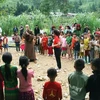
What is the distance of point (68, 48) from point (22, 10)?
4407 cm

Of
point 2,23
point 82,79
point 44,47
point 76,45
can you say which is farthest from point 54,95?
point 2,23

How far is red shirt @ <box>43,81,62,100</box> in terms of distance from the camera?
516 cm

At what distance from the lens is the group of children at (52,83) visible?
4.94 m

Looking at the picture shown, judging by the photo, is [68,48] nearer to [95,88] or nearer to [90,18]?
[95,88]

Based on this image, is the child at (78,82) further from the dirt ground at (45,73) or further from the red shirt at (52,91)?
the dirt ground at (45,73)

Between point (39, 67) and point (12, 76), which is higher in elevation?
point (12, 76)

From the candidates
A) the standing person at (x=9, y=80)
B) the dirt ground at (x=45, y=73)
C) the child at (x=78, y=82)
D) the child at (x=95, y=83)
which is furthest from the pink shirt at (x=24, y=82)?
the dirt ground at (x=45, y=73)

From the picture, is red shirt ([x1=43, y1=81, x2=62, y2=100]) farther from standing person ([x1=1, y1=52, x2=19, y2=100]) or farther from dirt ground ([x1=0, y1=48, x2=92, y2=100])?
dirt ground ([x1=0, y1=48, x2=92, y2=100])

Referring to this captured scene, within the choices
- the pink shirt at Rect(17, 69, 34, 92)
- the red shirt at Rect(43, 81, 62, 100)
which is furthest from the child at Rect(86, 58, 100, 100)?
the pink shirt at Rect(17, 69, 34, 92)

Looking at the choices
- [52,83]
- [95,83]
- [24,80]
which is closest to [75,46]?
[24,80]

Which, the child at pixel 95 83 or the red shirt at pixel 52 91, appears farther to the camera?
the red shirt at pixel 52 91

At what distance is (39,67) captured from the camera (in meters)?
11.2

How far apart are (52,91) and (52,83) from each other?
15 cm

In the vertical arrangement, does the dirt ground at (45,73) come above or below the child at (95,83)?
below
